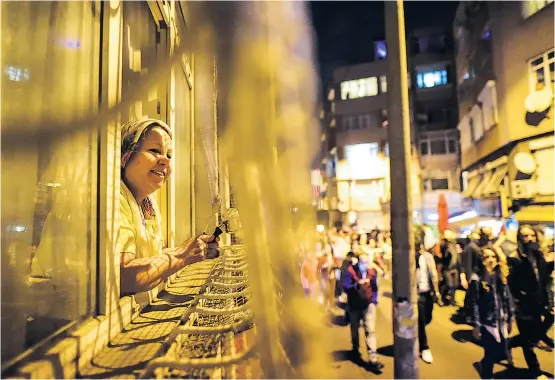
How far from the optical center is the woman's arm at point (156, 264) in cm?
101

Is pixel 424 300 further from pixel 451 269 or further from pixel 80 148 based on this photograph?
pixel 80 148

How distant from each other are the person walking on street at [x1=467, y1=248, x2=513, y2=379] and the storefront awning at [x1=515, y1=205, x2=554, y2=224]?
Answer: 636 centimetres

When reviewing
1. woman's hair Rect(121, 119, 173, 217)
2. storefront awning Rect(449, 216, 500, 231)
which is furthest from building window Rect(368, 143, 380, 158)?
woman's hair Rect(121, 119, 173, 217)

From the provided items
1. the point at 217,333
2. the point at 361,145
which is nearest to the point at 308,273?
the point at 217,333

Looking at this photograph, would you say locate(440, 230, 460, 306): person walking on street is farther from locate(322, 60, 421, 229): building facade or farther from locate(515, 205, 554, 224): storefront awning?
locate(322, 60, 421, 229): building facade

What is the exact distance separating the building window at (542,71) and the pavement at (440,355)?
6.76m

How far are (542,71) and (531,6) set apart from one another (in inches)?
73.8

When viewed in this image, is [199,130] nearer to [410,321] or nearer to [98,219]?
[98,219]

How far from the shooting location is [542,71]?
9.05 metres

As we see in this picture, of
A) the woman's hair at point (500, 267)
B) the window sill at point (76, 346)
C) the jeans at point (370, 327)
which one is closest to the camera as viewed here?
the window sill at point (76, 346)

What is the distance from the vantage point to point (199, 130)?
1114mm

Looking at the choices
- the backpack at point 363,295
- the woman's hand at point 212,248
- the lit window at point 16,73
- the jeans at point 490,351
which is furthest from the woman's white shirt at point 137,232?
the jeans at point 490,351

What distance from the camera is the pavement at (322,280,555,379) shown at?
165 inches

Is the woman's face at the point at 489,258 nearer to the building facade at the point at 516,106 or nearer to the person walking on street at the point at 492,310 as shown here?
the person walking on street at the point at 492,310
